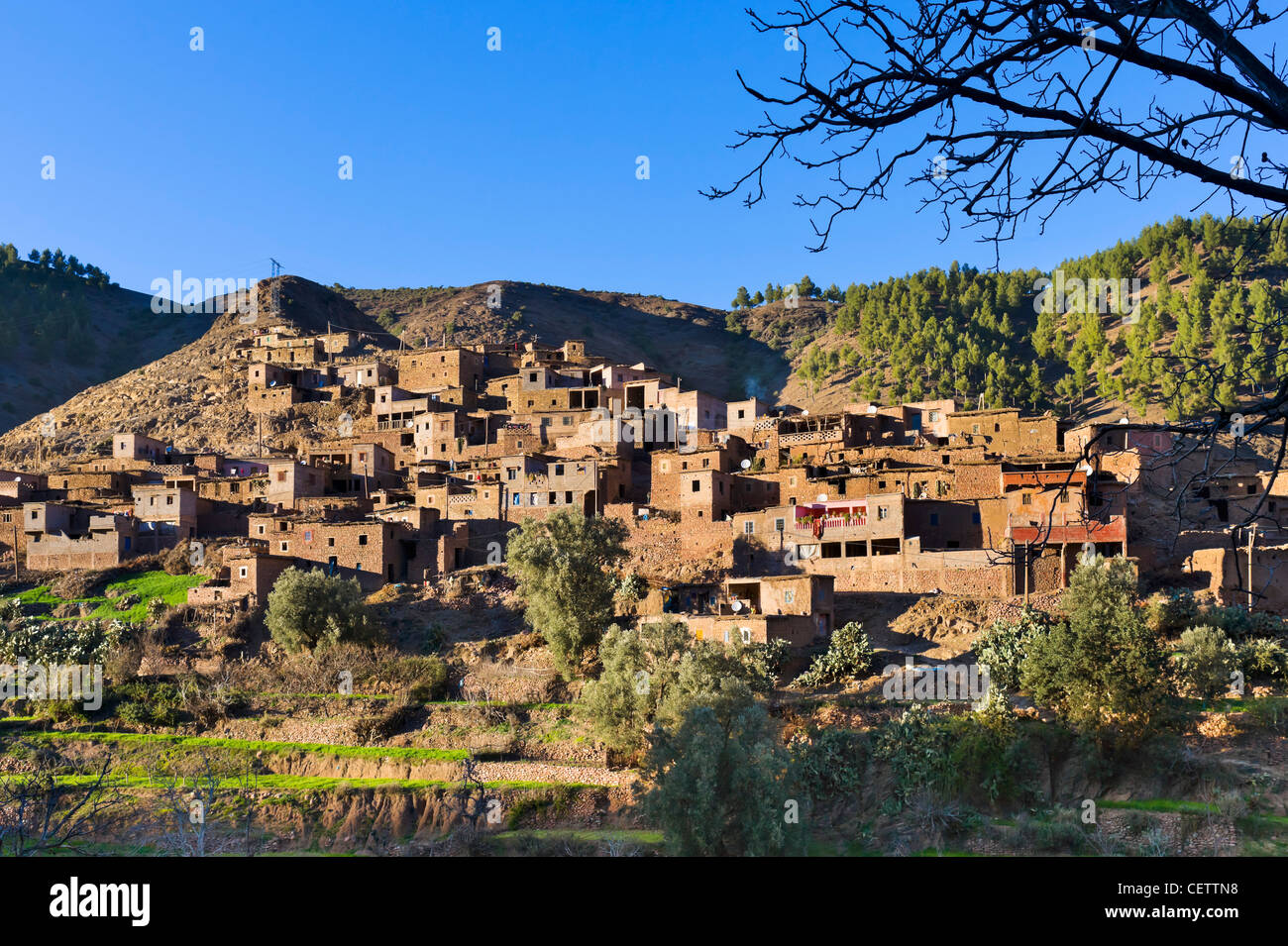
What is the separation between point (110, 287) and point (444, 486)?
125771 millimetres

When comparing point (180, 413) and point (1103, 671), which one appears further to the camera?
point (180, 413)

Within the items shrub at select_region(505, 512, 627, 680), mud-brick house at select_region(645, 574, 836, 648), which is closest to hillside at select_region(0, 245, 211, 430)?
shrub at select_region(505, 512, 627, 680)

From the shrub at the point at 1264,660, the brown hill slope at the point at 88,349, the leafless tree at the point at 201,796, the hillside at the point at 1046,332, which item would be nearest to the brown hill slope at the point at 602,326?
the hillside at the point at 1046,332

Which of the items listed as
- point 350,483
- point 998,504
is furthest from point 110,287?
point 998,504

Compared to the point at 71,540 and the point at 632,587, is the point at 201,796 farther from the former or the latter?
the point at 71,540

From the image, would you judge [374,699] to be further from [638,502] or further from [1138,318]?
[1138,318]

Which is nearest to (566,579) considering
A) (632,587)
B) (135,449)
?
(632,587)

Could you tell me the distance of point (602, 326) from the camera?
5064 inches

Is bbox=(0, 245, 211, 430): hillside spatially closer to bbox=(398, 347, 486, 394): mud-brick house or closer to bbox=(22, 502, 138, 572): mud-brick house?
bbox=(398, 347, 486, 394): mud-brick house

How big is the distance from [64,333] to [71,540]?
8791 centimetres

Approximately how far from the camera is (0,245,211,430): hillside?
109 meters

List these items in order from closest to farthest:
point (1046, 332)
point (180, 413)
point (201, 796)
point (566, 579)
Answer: point (201, 796)
point (566, 579)
point (180, 413)
point (1046, 332)

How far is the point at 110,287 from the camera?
493 ft
